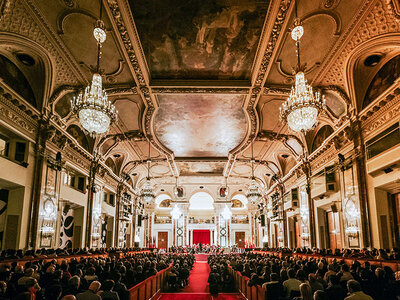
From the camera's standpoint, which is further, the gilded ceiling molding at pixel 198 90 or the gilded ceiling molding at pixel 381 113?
the gilded ceiling molding at pixel 198 90

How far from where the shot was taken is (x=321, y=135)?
14242mm

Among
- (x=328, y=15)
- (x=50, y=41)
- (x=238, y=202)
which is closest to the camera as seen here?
(x=328, y=15)

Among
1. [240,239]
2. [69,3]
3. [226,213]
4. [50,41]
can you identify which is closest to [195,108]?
[50,41]

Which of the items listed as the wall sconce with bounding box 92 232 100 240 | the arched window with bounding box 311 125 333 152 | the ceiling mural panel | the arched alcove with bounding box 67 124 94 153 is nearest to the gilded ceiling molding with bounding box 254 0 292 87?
the arched window with bounding box 311 125 333 152

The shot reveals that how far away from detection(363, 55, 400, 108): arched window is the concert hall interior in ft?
0.17

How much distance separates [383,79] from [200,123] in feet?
28.0

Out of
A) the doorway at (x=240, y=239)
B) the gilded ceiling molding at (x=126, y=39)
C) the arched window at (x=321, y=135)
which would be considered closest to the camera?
the gilded ceiling molding at (x=126, y=39)

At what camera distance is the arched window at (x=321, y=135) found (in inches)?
529

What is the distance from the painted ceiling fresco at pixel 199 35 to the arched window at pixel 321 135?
4.36 metres

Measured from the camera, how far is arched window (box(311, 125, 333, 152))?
44.1 feet

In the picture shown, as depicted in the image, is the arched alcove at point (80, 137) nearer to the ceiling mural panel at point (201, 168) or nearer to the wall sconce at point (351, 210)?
the ceiling mural panel at point (201, 168)

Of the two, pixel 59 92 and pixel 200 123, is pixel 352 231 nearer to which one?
pixel 200 123

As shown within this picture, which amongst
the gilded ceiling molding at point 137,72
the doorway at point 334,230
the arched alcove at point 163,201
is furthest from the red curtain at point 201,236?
the doorway at point 334,230

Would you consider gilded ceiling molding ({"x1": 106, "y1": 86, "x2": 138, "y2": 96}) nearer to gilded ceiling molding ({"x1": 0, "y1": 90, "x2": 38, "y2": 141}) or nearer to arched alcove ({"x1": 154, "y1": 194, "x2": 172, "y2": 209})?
gilded ceiling molding ({"x1": 0, "y1": 90, "x2": 38, "y2": 141})
